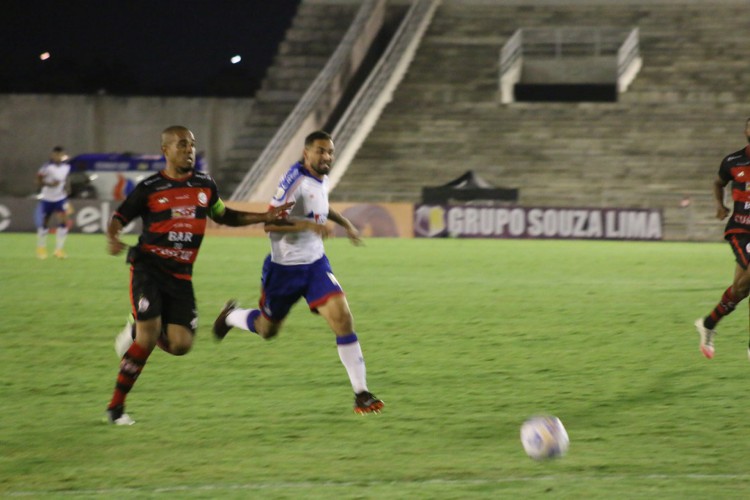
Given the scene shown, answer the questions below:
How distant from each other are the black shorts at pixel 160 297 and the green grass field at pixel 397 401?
614 millimetres

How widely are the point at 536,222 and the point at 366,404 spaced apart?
1053 inches

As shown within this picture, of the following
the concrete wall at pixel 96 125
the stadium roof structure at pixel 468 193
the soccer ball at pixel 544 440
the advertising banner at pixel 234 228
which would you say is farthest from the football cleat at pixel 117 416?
the concrete wall at pixel 96 125

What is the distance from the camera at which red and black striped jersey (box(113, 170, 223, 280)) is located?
25.1 ft

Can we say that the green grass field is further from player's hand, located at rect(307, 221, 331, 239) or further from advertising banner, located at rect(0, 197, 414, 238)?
advertising banner, located at rect(0, 197, 414, 238)

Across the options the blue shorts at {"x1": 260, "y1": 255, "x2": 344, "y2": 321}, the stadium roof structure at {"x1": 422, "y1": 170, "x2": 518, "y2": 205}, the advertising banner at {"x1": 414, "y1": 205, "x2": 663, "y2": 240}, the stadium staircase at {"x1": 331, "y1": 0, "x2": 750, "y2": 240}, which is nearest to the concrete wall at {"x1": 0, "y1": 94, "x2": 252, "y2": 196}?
the stadium staircase at {"x1": 331, "y1": 0, "x2": 750, "y2": 240}

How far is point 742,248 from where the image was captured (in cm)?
1065

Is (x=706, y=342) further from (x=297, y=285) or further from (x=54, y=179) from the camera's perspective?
(x=54, y=179)

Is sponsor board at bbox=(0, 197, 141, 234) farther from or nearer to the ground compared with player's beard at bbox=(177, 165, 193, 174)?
farther from the ground

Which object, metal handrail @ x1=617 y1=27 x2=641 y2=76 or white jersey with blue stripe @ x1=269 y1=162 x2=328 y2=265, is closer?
white jersey with blue stripe @ x1=269 y1=162 x2=328 y2=265

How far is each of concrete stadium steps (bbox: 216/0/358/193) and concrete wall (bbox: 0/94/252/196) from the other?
303 cm

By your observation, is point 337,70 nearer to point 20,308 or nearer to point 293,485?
point 20,308

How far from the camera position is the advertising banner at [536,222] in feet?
112

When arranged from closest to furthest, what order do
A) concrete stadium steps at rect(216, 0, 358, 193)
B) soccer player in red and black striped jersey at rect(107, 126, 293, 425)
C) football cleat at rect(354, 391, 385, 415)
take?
soccer player in red and black striped jersey at rect(107, 126, 293, 425), football cleat at rect(354, 391, 385, 415), concrete stadium steps at rect(216, 0, 358, 193)

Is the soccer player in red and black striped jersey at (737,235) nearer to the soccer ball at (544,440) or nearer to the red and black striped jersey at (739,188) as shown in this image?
the red and black striped jersey at (739,188)
